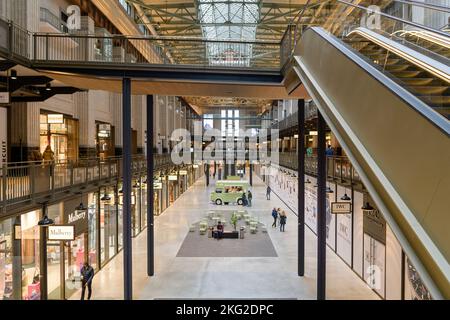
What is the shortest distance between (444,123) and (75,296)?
491 inches

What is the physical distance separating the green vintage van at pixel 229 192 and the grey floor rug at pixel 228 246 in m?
12.0

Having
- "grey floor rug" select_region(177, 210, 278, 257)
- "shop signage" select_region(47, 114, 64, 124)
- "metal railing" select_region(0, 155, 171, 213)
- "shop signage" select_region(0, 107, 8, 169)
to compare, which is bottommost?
"grey floor rug" select_region(177, 210, 278, 257)

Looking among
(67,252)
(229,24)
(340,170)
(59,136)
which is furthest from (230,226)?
(229,24)

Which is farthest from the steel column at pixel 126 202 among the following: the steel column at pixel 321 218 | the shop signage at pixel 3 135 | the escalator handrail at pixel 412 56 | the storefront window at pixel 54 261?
the escalator handrail at pixel 412 56

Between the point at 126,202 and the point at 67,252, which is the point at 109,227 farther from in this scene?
the point at 126,202

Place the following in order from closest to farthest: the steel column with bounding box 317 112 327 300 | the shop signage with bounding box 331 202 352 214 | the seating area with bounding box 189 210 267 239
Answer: the steel column with bounding box 317 112 327 300, the shop signage with bounding box 331 202 352 214, the seating area with bounding box 189 210 267 239

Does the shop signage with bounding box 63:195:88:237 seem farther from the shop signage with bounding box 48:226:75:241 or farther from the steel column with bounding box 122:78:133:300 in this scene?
the steel column with bounding box 122:78:133:300

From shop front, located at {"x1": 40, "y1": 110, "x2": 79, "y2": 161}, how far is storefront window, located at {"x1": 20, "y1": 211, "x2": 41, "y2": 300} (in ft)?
15.5

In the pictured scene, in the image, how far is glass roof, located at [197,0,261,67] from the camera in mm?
13070

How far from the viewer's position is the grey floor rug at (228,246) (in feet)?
57.0

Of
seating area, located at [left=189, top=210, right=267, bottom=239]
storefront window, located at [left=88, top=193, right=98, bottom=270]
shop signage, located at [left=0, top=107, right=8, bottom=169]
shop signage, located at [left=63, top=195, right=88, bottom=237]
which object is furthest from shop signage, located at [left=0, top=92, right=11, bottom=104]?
seating area, located at [left=189, top=210, right=267, bottom=239]

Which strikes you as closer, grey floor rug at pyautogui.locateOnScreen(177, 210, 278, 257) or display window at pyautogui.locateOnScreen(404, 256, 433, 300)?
display window at pyautogui.locateOnScreen(404, 256, 433, 300)

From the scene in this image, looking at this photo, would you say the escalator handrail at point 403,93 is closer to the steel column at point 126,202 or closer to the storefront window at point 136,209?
the steel column at point 126,202
